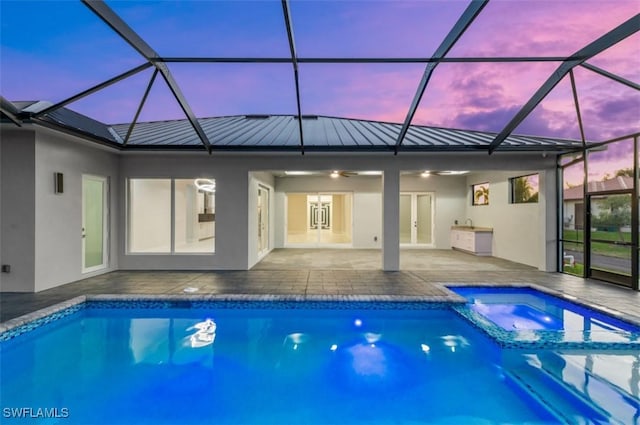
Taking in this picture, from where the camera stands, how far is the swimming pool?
2795 mm

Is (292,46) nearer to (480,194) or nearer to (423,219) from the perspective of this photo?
(480,194)

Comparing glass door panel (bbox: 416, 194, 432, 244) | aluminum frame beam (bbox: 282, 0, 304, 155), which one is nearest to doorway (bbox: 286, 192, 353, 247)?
glass door panel (bbox: 416, 194, 432, 244)

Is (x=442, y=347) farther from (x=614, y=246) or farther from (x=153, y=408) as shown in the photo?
(x=614, y=246)

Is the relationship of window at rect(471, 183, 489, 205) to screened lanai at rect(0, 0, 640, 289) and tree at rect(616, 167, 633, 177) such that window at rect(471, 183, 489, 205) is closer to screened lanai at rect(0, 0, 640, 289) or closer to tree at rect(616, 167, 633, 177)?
screened lanai at rect(0, 0, 640, 289)

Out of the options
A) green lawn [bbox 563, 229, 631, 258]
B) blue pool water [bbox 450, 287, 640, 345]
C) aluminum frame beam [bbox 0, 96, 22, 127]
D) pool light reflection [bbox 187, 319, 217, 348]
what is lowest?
pool light reflection [bbox 187, 319, 217, 348]

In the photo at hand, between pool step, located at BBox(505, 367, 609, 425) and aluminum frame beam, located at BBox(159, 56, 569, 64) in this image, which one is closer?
pool step, located at BBox(505, 367, 609, 425)

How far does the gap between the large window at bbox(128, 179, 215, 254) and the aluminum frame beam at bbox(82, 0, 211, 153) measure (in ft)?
7.11

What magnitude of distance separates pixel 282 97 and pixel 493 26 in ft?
12.4

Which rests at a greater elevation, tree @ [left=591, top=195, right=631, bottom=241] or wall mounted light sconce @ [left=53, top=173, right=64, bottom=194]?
wall mounted light sconce @ [left=53, top=173, right=64, bottom=194]

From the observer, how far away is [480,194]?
1055 cm

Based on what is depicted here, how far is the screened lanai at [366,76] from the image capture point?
436 cm

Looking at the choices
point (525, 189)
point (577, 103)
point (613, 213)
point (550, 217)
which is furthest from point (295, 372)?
point (525, 189)

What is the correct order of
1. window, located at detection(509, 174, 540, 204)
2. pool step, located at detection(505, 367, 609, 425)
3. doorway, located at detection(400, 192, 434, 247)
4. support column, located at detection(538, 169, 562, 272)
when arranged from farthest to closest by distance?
doorway, located at detection(400, 192, 434, 247), window, located at detection(509, 174, 540, 204), support column, located at detection(538, 169, 562, 272), pool step, located at detection(505, 367, 609, 425)

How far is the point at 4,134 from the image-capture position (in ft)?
17.4
